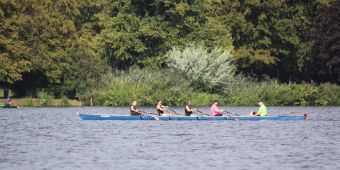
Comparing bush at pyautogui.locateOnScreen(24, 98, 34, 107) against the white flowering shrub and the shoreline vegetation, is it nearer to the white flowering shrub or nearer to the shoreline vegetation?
the shoreline vegetation

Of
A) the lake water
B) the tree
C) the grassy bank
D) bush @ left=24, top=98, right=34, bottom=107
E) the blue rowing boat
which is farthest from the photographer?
the tree

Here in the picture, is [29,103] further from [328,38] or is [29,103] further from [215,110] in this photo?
[215,110]

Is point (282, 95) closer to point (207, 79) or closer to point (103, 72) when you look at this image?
point (207, 79)

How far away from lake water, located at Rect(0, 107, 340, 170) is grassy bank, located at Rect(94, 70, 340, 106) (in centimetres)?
1430

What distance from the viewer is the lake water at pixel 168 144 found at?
3797 centimetres

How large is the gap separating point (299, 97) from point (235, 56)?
41.9 feet

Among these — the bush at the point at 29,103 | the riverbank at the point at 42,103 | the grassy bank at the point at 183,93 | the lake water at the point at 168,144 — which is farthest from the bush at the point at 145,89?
the lake water at the point at 168,144

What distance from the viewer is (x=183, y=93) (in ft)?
266

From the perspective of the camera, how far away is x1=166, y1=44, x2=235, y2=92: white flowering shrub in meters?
82.8

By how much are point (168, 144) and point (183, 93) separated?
115ft

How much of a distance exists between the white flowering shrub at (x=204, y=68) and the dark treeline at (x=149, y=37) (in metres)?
6.43

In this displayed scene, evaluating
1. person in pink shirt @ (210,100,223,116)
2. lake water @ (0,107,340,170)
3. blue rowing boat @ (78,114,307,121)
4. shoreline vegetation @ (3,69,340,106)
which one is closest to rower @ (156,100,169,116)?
blue rowing boat @ (78,114,307,121)

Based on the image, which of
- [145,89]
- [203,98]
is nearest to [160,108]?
[145,89]

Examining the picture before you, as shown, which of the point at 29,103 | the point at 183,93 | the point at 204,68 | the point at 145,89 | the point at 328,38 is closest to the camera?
the point at 145,89
